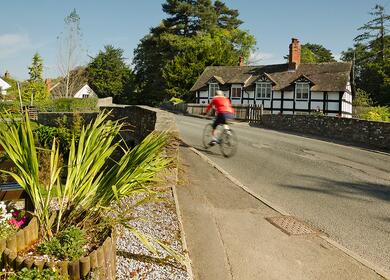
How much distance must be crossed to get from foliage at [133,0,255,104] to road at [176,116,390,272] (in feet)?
120

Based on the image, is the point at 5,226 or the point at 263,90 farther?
the point at 263,90

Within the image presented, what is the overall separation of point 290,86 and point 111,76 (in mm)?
39544

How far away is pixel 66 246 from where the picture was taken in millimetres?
3779

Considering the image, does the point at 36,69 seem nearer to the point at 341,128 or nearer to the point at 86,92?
the point at 86,92

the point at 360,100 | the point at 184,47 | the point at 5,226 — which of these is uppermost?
the point at 184,47

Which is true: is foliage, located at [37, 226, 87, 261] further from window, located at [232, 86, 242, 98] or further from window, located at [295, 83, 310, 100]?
window, located at [232, 86, 242, 98]

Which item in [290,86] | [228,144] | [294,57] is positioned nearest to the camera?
[228,144]

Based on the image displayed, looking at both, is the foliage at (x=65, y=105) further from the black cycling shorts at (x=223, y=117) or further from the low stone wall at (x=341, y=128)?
the black cycling shorts at (x=223, y=117)

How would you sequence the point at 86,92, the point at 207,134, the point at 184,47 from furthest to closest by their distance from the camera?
1. the point at 86,92
2. the point at 184,47
3. the point at 207,134

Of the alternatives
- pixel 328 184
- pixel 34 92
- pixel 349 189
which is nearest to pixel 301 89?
pixel 34 92

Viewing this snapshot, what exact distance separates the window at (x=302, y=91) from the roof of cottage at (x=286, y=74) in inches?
27.9

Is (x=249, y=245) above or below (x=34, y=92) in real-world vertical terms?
below

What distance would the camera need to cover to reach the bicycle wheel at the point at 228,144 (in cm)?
1205

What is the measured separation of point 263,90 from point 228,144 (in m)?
30.5
